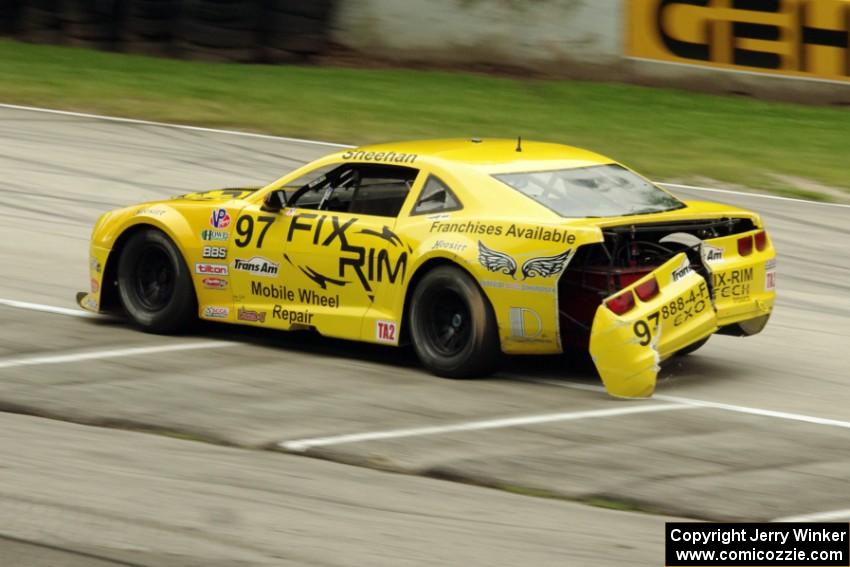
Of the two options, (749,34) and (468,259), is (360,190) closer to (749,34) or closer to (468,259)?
(468,259)

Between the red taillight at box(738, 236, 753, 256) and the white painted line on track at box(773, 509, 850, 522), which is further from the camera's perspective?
the red taillight at box(738, 236, 753, 256)

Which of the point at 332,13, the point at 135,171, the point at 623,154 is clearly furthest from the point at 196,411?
the point at 332,13

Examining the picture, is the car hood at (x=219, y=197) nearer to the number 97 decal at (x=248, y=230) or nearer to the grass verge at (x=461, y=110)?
the number 97 decal at (x=248, y=230)

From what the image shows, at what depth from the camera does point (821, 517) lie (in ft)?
23.4

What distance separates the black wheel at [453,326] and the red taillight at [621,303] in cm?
82

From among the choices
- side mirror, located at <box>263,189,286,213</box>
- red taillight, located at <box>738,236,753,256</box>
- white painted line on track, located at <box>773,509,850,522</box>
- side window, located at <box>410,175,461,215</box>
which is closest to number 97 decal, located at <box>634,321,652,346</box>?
red taillight, located at <box>738,236,753,256</box>

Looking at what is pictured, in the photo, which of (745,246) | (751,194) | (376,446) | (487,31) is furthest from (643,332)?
(487,31)

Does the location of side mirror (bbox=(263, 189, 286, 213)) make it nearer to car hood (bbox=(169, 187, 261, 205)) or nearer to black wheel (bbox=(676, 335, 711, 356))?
car hood (bbox=(169, 187, 261, 205))

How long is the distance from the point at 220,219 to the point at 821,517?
5.35m

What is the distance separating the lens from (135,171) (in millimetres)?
17547

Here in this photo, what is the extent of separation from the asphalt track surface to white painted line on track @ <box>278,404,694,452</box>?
0.02 meters

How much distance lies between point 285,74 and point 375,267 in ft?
46.8

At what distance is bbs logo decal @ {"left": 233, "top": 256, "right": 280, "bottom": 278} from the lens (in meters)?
10.9

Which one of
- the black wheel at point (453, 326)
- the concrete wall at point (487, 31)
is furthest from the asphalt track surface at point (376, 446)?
the concrete wall at point (487, 31)
